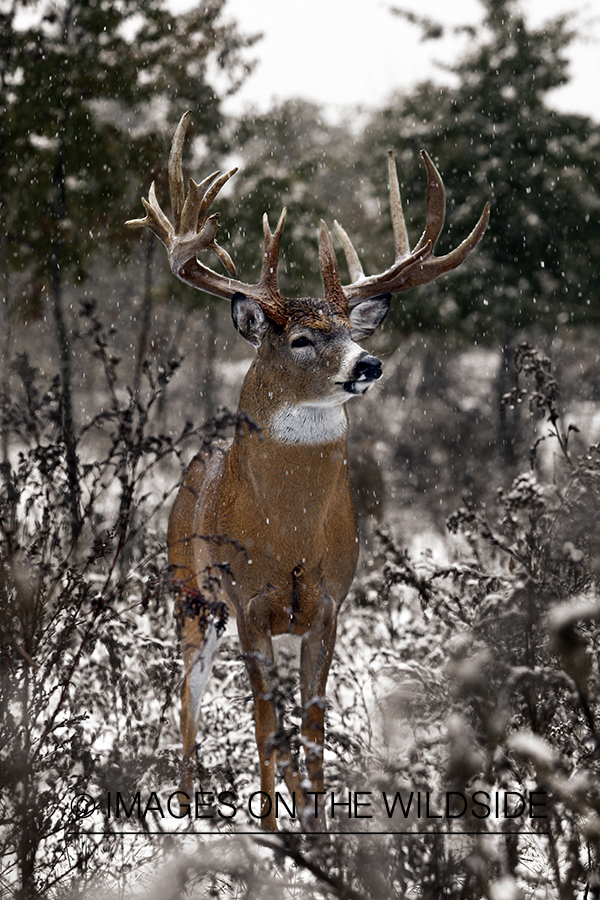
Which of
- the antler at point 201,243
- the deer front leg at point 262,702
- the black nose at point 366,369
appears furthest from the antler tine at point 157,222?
the deer front leg at point 262,702

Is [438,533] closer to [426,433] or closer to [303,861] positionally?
[426,433]

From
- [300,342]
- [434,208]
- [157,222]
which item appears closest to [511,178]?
[434,208]

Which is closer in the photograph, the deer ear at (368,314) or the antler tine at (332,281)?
the antler tine at (332,281)

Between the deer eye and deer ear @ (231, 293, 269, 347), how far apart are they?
172mm

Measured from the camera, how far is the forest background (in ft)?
8.31

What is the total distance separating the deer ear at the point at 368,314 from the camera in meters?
3.75

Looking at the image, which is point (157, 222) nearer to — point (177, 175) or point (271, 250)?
point (177, 175)

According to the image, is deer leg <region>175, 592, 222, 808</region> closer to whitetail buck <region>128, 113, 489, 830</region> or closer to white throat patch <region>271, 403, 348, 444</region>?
whitetail buck <region>128, 113, 489, 830</region>

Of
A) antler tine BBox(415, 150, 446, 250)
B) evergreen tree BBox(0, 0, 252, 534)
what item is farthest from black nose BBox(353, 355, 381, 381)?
evergreen tree BBox(0, 0, 252, 534)

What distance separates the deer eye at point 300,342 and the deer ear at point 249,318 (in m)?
0.17

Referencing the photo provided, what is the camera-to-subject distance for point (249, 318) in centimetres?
357

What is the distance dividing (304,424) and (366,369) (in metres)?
0.34

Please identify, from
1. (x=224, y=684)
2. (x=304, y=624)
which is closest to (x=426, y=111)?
(x=224, y=684)

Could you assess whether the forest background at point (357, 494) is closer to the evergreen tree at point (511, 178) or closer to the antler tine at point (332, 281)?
the evergreen tree at point (511, 178)
